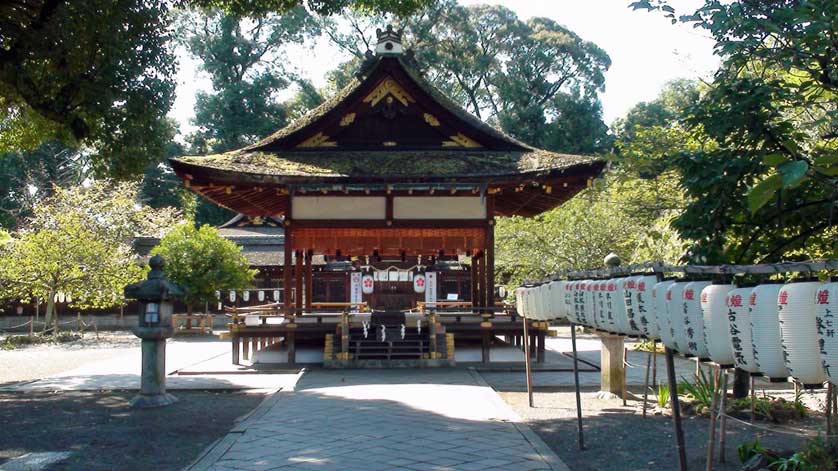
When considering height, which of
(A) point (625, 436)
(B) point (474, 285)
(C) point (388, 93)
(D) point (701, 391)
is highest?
(C) point (388, 93)

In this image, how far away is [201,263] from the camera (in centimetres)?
3002

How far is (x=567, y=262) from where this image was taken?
28.0m

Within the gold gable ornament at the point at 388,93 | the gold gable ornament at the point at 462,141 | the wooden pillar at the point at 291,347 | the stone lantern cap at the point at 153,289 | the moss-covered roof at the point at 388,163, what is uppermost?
the gold gable ornament at the point at 388,93

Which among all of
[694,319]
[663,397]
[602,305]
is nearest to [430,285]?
[663,397]

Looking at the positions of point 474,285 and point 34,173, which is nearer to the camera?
point 474,285

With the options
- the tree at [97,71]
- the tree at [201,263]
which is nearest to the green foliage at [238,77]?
the tree at [201,263]

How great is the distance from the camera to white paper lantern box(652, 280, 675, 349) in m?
6.37

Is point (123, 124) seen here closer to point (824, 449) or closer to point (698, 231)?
point (698, 231)

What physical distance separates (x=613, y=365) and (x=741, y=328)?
267 inches

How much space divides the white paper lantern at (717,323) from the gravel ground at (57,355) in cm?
1410

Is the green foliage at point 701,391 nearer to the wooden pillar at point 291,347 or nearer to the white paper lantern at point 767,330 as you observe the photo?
the white paper lantern at point 767,330

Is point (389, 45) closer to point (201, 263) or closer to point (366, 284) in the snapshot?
point (366, 284)

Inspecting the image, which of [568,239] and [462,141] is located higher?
[462,141]

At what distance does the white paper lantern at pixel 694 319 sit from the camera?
5.89 metres
